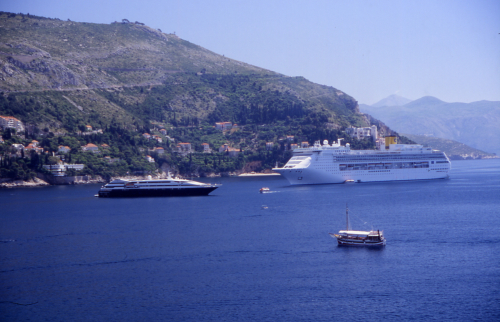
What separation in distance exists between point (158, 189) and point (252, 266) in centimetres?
4550

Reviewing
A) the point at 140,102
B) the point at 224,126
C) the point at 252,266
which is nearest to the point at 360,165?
the point at 252,266

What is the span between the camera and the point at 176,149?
406ft

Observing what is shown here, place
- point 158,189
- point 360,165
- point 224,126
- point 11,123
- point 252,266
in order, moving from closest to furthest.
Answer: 1. point 252,266
2. point 158,189
3. point 360,165
4. point 11,123
5. point 224,126

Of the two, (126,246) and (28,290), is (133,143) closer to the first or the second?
(126,246)

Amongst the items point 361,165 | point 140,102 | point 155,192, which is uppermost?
point 140,102

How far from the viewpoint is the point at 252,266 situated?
28766 mm

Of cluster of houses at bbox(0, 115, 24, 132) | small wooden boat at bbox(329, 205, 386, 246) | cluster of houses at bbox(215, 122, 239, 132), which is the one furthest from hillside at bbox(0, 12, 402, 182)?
small wooden boat at bbox(329, 205, 386, 246)

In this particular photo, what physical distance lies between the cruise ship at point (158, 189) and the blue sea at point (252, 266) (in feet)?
68.0

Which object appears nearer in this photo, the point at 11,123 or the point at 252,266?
the point at 252,266

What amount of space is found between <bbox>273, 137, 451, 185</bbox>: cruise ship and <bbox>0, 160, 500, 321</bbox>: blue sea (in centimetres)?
2970

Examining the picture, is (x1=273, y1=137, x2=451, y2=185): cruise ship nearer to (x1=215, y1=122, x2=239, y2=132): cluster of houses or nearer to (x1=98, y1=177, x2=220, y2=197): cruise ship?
(x1=98, y1=177, x2=220, y2=197): cruise ship

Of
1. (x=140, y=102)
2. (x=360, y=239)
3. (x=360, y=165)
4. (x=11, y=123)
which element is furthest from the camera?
(x=140, y=102)

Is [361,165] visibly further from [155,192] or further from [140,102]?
[140,102]

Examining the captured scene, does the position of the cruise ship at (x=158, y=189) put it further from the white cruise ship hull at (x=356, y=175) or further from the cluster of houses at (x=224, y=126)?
the cluster of houses at (x=224, y=126)
